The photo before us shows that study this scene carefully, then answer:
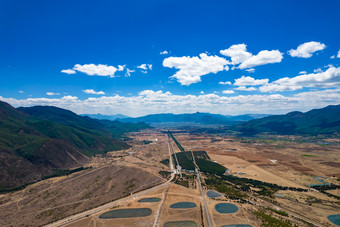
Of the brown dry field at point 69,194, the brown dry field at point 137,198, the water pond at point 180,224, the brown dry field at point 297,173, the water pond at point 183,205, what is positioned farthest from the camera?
the water pond at point 183,205

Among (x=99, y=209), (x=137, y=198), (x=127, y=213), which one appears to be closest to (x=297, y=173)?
(x=137, y=198)

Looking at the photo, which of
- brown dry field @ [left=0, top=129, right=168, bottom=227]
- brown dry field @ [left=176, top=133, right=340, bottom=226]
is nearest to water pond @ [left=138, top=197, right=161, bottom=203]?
brown dry field @ [left=0, top=129, right=168, bottom=227]

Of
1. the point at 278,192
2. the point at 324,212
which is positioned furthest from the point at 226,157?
the point at 324,212

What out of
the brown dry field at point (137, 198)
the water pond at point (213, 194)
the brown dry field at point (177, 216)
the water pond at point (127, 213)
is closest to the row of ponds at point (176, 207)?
the water pond at point (127, 213)

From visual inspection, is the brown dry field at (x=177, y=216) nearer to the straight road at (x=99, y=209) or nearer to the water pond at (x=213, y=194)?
the straight road at (x=99, y=209)

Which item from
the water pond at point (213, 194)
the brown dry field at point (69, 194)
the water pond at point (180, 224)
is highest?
the water pond at point (213, 194)

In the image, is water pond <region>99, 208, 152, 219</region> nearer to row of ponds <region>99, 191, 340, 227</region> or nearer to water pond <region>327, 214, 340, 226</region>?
row of ponds <region>99, 191, 340, 227</region>
